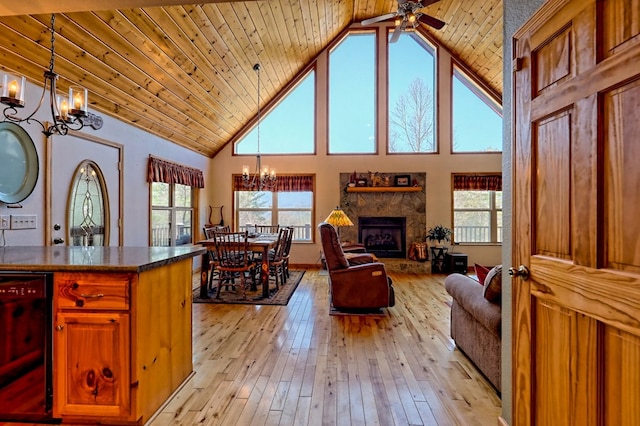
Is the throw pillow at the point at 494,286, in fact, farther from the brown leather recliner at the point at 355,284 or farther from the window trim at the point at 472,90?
the window trim at the point at 472,90

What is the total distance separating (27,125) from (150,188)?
2198mm

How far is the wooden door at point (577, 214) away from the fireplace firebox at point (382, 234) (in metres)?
5.63

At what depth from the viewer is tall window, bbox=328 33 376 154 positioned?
7305mm

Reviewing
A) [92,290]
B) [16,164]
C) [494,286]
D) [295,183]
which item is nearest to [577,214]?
[494,286]

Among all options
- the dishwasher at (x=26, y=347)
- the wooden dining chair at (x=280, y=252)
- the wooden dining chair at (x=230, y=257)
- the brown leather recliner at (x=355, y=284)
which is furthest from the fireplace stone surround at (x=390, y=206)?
the dishwasher at (x=26, y=347)

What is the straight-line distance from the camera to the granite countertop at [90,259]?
182 cm

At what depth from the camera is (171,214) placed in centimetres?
600

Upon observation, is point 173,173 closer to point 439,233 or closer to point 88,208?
point 88,208

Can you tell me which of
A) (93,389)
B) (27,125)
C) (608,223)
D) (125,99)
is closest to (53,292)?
(93,389)

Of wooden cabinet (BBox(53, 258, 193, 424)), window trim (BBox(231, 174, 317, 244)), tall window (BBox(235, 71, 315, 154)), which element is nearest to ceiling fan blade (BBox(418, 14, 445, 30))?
tall window (BBox(235, 71, 315, 154))

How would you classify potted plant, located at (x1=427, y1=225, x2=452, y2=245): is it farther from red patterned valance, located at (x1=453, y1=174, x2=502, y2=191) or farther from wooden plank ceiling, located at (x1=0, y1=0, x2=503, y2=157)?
wooden plank ceiling, located at (x1=0, y1=0, x2=503, y2=157)

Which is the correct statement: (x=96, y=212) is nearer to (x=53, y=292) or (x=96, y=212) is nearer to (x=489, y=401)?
(x=53, y=292)

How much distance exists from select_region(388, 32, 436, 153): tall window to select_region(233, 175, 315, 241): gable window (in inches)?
85.5

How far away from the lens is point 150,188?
5.18 metres
